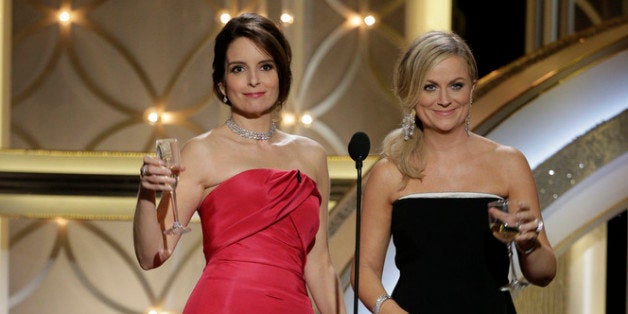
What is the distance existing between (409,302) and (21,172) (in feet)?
7.54

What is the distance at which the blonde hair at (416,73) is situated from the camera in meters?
2.20

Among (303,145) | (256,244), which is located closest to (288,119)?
(303,145)

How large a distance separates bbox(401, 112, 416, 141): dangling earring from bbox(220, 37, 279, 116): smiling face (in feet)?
0.97

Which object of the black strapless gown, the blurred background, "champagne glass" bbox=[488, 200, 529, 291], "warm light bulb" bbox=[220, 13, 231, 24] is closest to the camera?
"champagne glass" bbox=[488, 200, 529, 291]

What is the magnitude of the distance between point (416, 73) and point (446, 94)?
80 millimetres

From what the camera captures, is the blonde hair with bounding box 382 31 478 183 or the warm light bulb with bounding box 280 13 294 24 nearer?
the blonde hair with bounding box 382 31 478 183

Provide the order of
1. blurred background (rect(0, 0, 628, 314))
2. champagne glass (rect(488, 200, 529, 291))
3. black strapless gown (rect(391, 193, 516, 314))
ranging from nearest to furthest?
champagne glass (rect(488, 200, 529, 291))
black strapless gown (rect(391, 193, 516, 314))
blurred background (rect(0, 0, 628, 314))

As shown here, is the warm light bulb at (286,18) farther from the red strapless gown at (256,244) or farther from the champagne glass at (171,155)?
the champagne glass at (171,155)

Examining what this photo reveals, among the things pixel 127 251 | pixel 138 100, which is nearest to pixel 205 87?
pixel 138 100

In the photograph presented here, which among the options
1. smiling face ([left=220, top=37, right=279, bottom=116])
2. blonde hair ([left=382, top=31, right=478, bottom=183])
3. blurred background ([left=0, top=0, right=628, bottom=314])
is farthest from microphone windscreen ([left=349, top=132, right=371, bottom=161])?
blurred background ([left=0, top=0, right=628, bottom=314])

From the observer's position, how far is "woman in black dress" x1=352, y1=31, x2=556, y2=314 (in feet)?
6.97

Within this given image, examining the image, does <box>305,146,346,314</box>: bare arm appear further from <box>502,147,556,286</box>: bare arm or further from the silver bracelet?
<box>502,147,556,286</box>: bare arm

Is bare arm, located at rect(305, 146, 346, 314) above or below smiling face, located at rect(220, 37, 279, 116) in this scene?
below

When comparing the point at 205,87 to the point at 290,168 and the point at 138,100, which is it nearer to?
the point at 138,100
